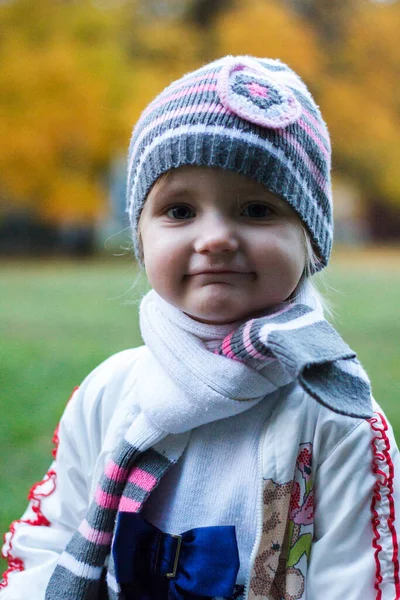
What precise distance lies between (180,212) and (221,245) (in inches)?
→ 3.3

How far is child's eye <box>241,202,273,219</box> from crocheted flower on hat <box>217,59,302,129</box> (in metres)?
0.09

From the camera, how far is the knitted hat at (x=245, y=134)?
776mm

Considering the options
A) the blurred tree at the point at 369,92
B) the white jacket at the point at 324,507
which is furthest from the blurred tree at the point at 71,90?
the white jacket at the point at 324,507

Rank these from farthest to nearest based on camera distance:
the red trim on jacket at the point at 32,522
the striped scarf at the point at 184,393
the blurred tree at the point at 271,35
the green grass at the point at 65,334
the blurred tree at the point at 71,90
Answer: the blurred tree at the point at 71,90 < the blurred tree at the point at 271,35 < the green grass at the point at 65,334 < the red trim on jacket at the point at 32,522 < the striped scarf at the point at 184,393

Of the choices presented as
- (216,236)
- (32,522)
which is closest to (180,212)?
(216,236)

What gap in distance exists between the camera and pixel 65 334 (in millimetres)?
3305

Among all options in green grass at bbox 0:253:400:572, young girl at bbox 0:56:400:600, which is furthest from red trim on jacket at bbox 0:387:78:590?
green grass at bbox 0:253:400:572

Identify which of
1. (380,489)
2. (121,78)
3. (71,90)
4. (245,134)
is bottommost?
(380,489)

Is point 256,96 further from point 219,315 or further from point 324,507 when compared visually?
point 324,507

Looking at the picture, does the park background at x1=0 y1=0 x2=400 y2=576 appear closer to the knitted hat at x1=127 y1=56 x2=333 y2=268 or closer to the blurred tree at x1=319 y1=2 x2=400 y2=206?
the blurred tree at x1=319 y1=2 x2=400 y2=206

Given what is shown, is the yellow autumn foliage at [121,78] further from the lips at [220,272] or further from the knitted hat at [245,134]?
the lips at [220,272]

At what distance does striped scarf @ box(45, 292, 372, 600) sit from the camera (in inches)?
28.2

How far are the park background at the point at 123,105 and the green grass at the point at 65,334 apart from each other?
0.04 meters

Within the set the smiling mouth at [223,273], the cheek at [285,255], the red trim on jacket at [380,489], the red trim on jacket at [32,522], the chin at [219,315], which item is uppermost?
the cheek at [285,255]
